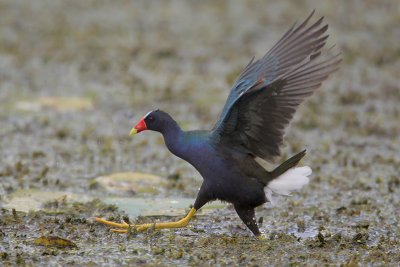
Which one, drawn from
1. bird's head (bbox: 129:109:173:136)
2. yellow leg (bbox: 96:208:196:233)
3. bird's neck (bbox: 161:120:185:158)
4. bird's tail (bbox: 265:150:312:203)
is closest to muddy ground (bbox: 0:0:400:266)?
yellow leg (bbox: 96:208:196:233)

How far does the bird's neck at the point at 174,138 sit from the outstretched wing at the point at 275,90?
9.1 inches

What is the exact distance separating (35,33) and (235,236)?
8.64 meters

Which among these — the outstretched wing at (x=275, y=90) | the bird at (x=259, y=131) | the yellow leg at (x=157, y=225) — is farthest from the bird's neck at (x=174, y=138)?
the yellow leg at (x=157, y=225)

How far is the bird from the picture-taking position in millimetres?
6352

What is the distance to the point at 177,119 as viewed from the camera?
430 inches

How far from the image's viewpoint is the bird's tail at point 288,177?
6270 mm

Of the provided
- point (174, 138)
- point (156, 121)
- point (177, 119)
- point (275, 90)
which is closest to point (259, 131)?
point (275, 90)

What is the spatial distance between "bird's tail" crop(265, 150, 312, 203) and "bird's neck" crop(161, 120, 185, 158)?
2.13ft

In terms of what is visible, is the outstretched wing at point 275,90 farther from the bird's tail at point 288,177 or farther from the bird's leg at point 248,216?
the bird's leg at point 248,216

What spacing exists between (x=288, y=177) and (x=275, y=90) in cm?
59

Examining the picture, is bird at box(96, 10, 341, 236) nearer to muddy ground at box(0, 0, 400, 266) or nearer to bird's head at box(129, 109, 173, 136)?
bird's head at box(129, 109, 173, 136)

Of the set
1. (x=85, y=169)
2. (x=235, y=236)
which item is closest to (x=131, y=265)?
(x=235, y=236)

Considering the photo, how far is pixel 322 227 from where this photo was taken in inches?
274

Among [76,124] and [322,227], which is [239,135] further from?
[76,124]
